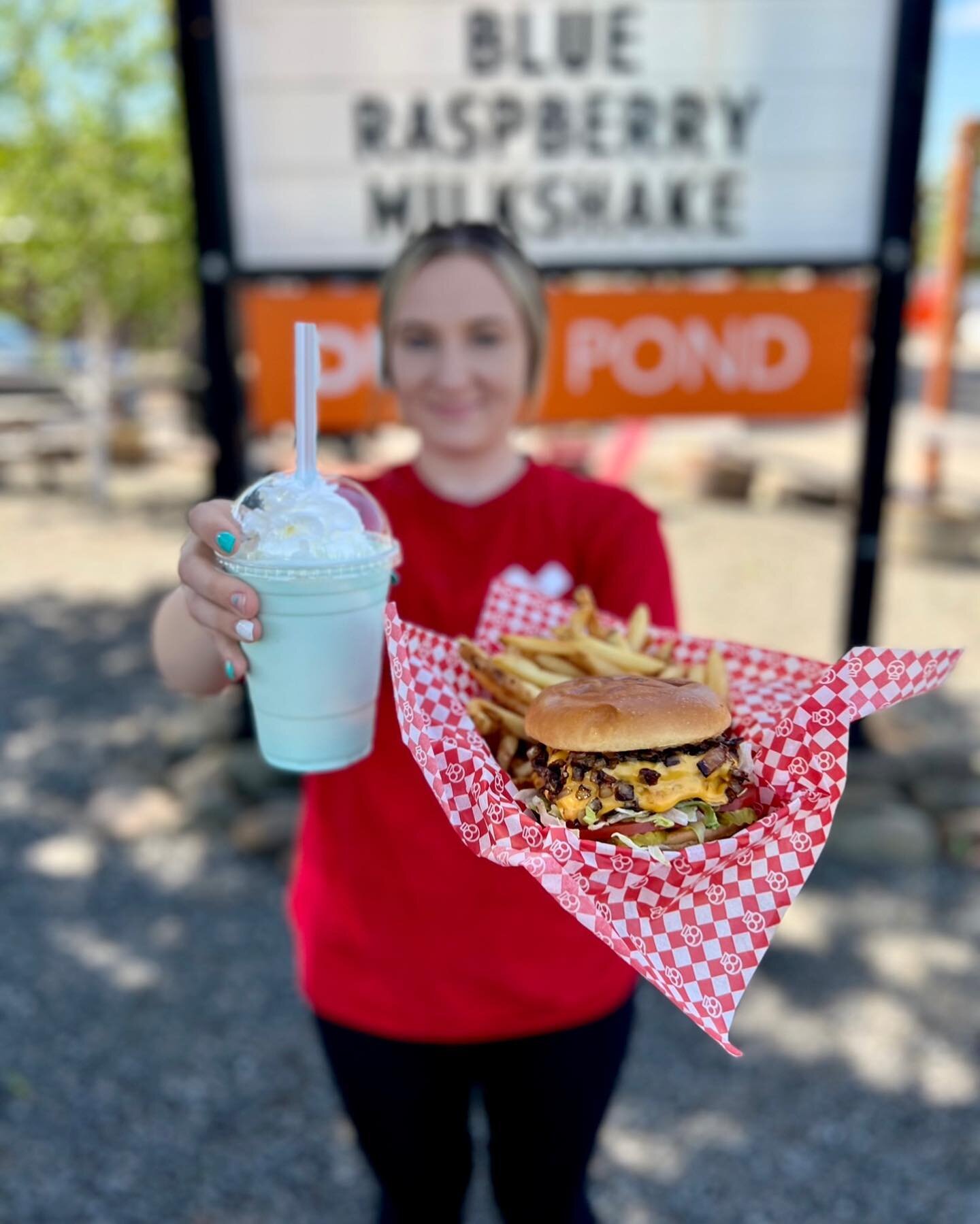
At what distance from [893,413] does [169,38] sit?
769cm

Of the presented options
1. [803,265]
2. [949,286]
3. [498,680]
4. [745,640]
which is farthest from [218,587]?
[949,286]

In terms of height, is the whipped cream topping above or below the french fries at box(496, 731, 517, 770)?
above

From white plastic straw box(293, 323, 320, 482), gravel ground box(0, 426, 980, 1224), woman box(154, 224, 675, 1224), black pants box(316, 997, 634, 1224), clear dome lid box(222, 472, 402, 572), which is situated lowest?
gravel ground box(0, 426, 980, 1224)

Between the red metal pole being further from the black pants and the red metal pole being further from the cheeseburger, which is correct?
the cheeseburger

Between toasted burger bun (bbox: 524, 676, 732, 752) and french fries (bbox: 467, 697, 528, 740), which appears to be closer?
toasted burger bun (bbox: 524, 676, 732, 752)

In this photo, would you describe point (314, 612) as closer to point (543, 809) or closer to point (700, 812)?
point (543, 809)

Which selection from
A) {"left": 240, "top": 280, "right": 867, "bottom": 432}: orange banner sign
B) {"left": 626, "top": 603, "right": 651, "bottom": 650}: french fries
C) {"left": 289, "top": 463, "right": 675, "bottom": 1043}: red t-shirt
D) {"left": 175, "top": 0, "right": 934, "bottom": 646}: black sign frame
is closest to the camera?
{"left": 626, "top": 603, "right": 651, "bottom": 650}: french fries

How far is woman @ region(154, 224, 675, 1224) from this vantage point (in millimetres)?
1913

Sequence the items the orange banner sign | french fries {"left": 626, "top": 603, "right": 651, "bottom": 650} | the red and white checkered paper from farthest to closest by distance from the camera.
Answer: the orange banner sign
french fries {"left": 626, "top": 603, "right": 651, "bottom": 650}
the red and white checkered paper

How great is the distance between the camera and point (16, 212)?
9617 millimetres

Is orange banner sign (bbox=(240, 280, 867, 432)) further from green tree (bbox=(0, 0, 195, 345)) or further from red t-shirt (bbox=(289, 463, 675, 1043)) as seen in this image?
green tree (bbox=(0, 0, 195, 345))

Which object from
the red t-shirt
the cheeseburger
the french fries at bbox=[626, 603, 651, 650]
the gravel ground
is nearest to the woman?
the red t-shirt

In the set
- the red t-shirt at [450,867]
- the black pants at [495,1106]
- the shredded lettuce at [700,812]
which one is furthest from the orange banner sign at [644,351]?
the shredded lettuce at [700,812]

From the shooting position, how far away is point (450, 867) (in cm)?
189
